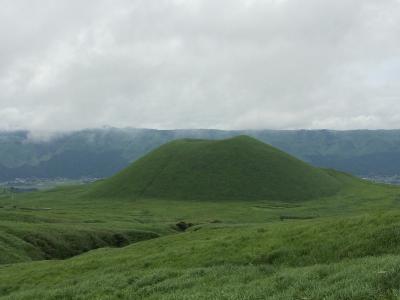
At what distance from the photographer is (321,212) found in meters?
164

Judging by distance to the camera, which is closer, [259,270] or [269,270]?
[269,270]

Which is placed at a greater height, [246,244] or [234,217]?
[246,244]

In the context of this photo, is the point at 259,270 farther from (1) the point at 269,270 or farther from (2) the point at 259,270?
(1) the point at 269,270

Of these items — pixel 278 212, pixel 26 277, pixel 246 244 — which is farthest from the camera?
pixel 278 212

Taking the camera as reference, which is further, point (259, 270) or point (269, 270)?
point (259, 270)

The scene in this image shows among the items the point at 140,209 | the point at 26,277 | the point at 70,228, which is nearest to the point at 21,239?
the point at 70,228

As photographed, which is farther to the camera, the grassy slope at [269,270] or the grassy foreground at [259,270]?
the grassy foreground at [259,270]

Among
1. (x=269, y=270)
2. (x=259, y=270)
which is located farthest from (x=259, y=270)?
(x=269, y=270)

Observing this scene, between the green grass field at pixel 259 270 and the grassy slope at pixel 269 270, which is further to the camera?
the green grass field at pixel 259 270

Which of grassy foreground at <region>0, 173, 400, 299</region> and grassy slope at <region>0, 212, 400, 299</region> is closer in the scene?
grassy slope at <region>0, 212, 400, 299</region>

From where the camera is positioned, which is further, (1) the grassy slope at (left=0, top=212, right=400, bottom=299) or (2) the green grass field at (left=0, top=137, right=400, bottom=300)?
(2) the green grass field at (left=0, top=137, right=400, bottom=300)

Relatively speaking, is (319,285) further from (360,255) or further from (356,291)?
(360,255)

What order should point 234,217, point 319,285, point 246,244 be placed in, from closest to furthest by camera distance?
1. point 319,285
2. point 246,244
3. point 234,217

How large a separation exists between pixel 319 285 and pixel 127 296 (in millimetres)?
11440
